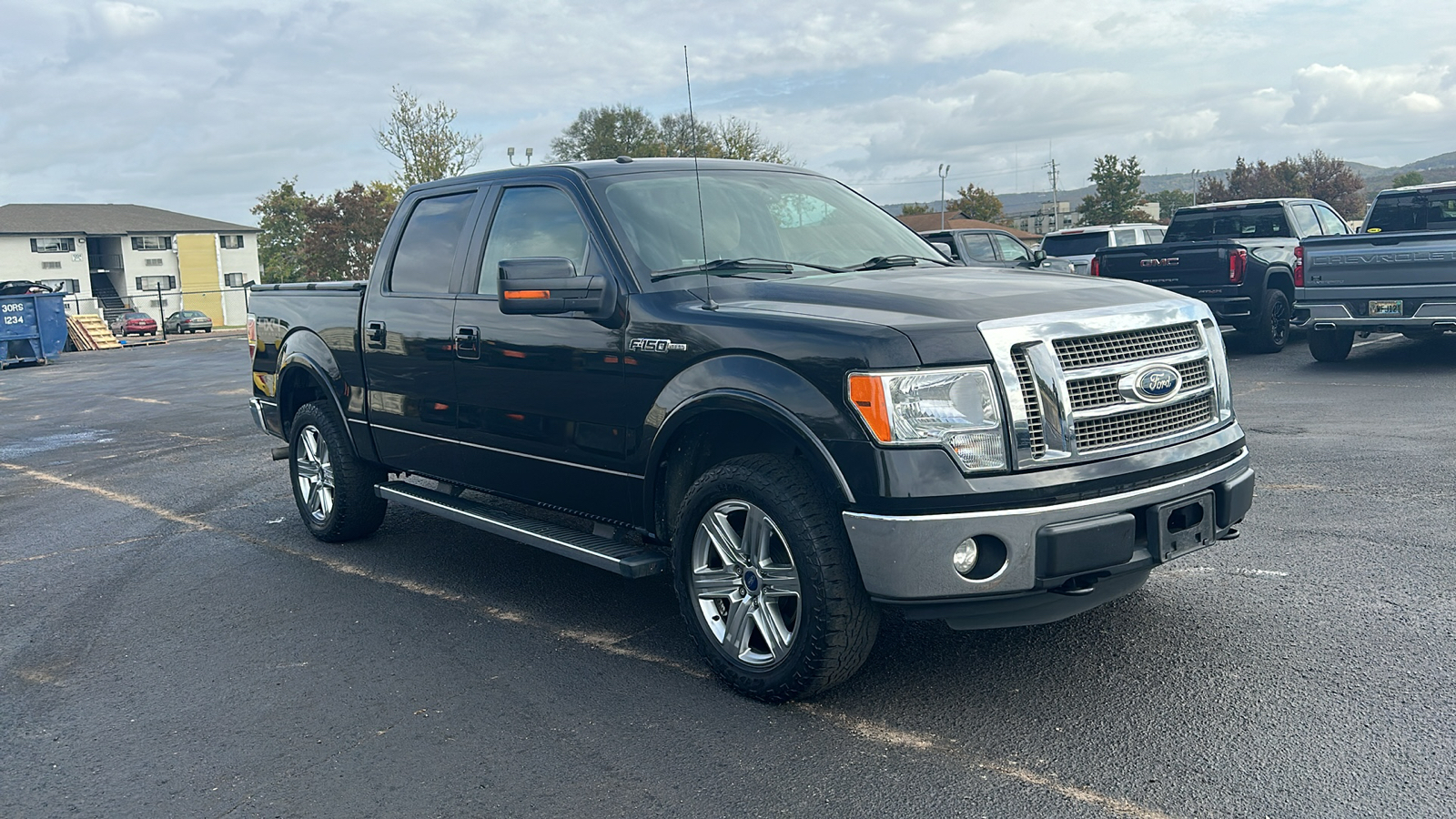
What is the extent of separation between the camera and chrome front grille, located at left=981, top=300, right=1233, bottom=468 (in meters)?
3.76

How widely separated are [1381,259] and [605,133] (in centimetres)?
6839

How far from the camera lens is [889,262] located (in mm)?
5219

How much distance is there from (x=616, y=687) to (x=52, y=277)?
8435 cm

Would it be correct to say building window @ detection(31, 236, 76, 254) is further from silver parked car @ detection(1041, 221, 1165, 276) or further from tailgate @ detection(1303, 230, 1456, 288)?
tailgate @ detection(1303, 230, 1456, 288)

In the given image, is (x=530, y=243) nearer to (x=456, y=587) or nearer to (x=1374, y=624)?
(x=456, y=587)

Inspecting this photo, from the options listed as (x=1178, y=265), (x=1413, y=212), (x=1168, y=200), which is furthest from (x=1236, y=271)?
(x=1168, y=200)

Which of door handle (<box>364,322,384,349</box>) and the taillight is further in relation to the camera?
the taillight

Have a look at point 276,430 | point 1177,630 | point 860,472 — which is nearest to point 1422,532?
point 1177,630

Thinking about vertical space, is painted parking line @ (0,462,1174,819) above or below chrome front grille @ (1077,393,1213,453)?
below

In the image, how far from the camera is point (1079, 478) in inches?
148

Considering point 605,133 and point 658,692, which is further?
point 605,133

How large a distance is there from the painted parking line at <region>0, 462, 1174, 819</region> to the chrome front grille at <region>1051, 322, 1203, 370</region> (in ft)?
4.22

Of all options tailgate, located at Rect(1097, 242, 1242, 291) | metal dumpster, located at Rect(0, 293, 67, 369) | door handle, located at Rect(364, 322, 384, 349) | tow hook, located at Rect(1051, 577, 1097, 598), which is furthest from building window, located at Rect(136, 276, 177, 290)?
tow hook, located at Rect(1051, 577, 1097, 598)

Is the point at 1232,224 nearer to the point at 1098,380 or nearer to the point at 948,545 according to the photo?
the point at 1098,380
